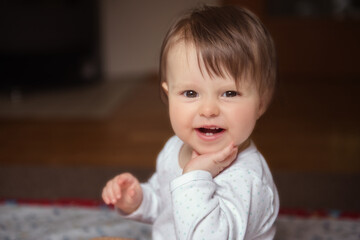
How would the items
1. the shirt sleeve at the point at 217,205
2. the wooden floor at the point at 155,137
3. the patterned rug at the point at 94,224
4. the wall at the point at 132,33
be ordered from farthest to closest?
the wall at the point at 132,33
the wooden floor at the point at 155,137
the patterned rug at the point at 94,224
the shirt sleeve at the point at 217,205

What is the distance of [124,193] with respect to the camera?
0.94 metres

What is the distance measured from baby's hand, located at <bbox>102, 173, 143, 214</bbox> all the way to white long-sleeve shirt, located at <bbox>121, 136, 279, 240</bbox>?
5cm

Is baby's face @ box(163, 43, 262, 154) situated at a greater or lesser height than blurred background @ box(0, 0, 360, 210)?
greater

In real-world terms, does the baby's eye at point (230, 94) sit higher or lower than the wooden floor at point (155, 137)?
higher

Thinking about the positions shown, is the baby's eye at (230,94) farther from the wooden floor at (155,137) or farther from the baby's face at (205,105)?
the wooden floor at (155,137)

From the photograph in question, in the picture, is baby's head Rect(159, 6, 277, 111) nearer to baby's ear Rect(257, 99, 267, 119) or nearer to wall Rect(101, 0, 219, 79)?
baby's ear Rect(257, 99, 267, 119)

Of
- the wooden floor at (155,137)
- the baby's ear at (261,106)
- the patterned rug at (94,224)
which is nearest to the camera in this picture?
the baby's ear at (261,106)

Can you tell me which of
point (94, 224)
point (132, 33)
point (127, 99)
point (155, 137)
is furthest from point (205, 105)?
point (132, 33)

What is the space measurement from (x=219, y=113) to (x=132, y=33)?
9.82 feet

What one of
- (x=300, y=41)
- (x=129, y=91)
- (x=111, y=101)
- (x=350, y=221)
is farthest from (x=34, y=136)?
(x=300, y=41)

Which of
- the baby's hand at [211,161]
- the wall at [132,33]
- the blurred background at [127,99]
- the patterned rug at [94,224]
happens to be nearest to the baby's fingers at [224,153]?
the baby's hand at [211,161]

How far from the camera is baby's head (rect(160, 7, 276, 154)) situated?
789 millimetres

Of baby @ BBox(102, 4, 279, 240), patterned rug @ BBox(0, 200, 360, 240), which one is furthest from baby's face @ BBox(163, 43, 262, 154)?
patterned rug @ BBox(0, 200, 360, 240)

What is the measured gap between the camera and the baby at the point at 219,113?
763 millimetres
